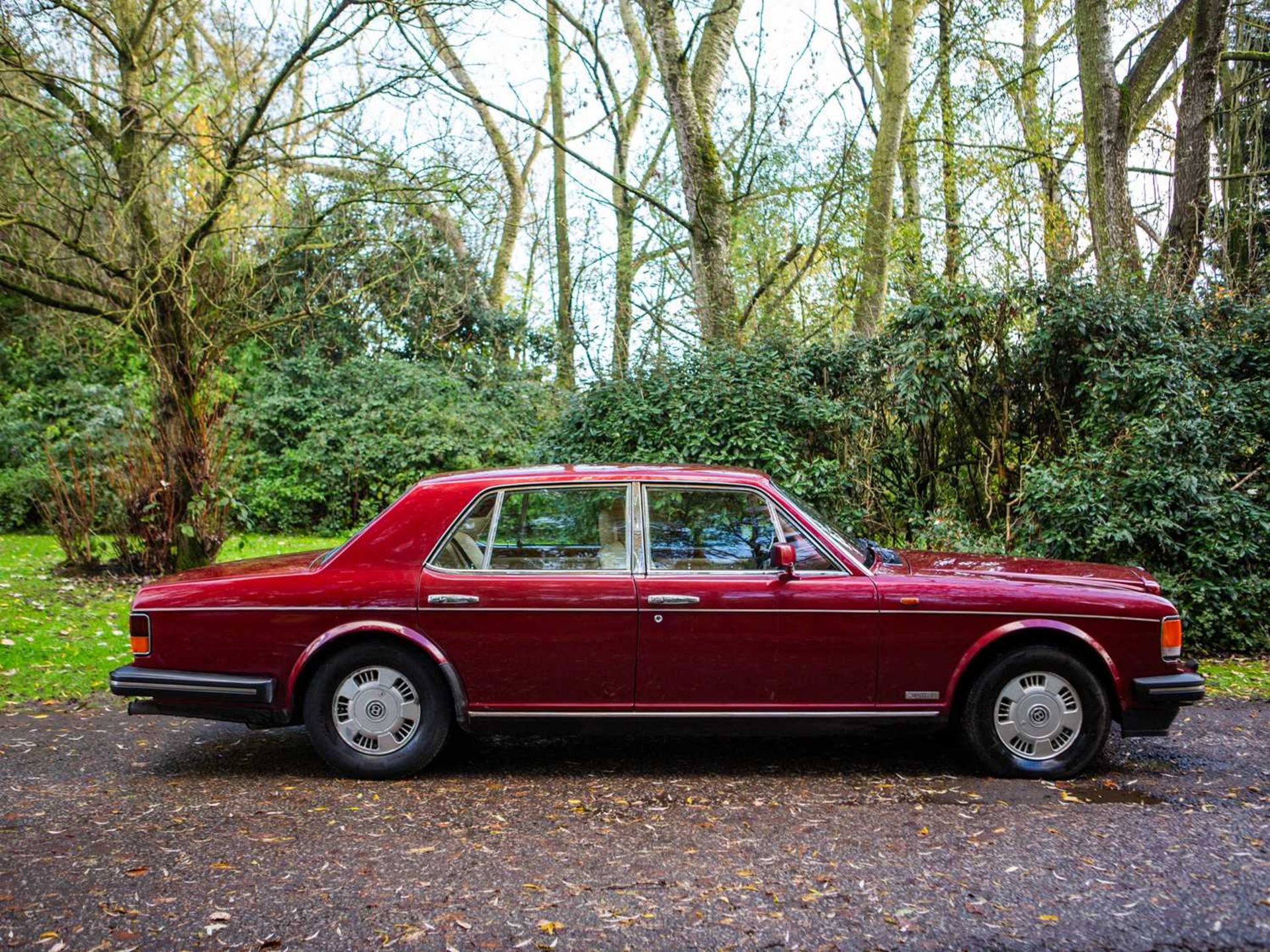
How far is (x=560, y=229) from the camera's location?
2362 cm

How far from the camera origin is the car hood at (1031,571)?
528 centimetres

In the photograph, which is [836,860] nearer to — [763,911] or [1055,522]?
[763,911]

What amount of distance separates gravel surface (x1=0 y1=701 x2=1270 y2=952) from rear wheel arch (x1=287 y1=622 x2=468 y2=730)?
1.46 feet

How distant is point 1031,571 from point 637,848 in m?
2.69

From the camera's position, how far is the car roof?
5.48 m

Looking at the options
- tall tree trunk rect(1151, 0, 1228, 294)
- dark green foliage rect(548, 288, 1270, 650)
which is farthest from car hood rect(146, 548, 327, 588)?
tall tree trunk rect(1151, 0, 1228, 294)

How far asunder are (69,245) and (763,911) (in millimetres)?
9895

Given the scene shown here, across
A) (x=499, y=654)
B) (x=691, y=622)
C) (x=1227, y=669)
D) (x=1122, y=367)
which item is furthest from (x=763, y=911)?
(x=1122, y=367)

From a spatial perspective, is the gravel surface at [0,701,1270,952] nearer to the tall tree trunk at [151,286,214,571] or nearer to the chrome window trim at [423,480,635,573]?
the chrome window trim at [423,480,635,573]

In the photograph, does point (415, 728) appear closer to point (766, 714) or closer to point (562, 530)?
point (562, 530)

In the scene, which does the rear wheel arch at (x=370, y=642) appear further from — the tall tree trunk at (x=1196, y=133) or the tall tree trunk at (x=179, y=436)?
the tall tree trunk at (x=1196, y=133)

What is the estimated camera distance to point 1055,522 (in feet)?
28.2

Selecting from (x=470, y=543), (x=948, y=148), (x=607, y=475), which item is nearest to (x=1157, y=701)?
(x=607, y=475)

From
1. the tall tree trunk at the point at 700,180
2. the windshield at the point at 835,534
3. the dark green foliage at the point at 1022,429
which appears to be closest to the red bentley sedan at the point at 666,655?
the windshield at the point at 835,534
